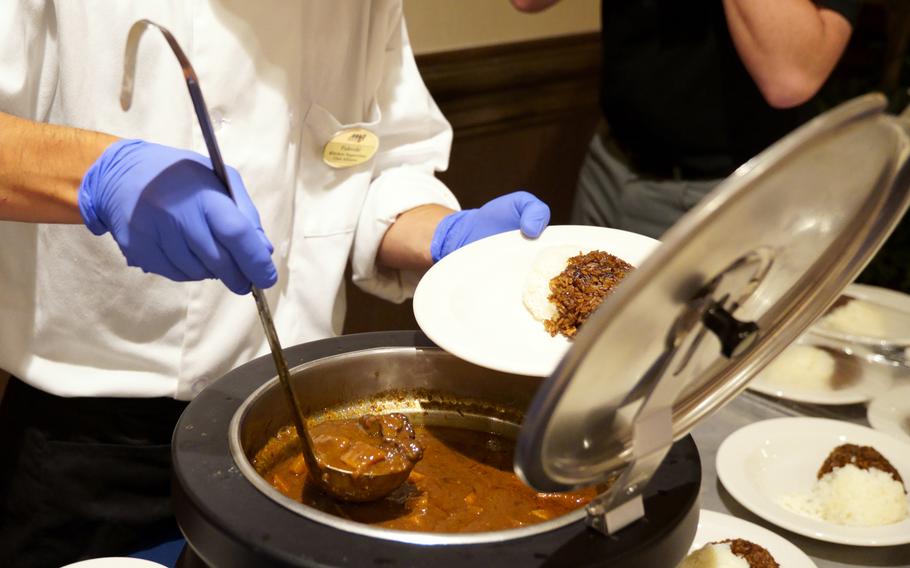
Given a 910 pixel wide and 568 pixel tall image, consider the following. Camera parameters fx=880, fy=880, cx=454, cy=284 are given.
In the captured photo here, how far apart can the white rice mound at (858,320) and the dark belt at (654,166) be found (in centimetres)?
62

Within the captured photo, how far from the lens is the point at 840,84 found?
4.39 m

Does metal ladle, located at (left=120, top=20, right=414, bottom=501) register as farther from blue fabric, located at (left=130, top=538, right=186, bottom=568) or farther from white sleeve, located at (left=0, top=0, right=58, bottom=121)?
blue fabric, located at (left=130, top=538, right=186, bottom=568)

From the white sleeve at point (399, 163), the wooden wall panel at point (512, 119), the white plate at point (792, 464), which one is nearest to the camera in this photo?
the white plate at point (792, 464)

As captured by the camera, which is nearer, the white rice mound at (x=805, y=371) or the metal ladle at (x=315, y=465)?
the metal ladle at (x=315, y=465)

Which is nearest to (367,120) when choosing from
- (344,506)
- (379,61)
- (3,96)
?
(379,61)

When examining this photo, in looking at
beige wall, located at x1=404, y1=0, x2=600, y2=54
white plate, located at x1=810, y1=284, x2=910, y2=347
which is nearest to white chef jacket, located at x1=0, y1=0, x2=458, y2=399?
white plate, located at x1=810, y1=284, x2=910, y2=347

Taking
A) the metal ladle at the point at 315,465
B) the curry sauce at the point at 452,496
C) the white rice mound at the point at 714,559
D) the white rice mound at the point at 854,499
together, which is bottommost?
the white rice mound at the point at 854,499

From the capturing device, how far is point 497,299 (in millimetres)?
1352

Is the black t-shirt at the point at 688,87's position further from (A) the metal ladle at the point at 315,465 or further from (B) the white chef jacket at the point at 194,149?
(A) the metal ladle at the point at 315,465

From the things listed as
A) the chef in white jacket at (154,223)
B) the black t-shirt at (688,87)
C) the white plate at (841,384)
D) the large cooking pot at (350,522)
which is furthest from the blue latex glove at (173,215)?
the black t-shirt at (688,87)

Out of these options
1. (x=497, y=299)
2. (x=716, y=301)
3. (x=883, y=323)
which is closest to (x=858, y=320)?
(x=883, y=323)

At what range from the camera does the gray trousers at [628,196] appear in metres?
2.57

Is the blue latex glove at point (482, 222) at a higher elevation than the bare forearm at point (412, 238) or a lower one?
higher

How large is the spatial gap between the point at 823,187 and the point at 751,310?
0.53 ft
